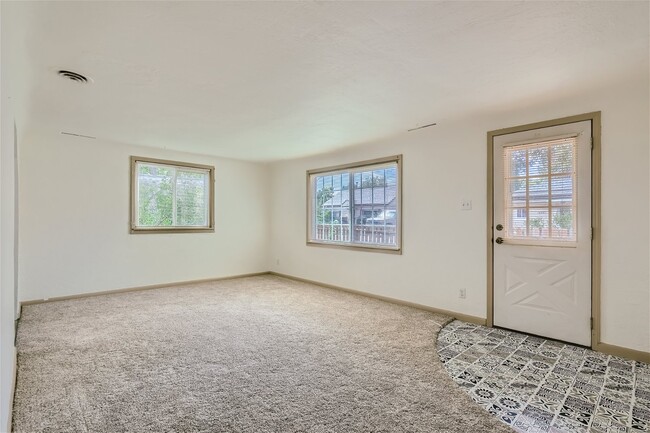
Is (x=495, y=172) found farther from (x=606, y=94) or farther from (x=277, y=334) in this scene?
(x=277, y=334)

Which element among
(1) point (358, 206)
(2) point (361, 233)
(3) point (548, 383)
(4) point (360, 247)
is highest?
(1) point (358, 206)

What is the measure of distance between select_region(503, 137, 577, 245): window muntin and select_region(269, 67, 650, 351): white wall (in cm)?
24

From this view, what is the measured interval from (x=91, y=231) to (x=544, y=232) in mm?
5694

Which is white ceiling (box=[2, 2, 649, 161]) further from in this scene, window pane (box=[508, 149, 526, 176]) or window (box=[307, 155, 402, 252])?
window (box=[307, 155, 402, 252])

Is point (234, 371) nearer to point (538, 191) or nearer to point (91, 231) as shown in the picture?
point (538, 191)

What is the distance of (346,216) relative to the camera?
17.9 ft

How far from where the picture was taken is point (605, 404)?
211cm

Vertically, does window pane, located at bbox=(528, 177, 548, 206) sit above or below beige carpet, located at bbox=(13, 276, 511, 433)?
above

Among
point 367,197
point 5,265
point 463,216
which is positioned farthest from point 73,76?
point 463,216

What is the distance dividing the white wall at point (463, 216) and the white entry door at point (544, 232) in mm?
147

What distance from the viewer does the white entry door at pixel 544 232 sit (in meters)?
3.07

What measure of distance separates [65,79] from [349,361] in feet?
10.4

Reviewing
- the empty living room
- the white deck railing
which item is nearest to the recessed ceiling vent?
the empty living room

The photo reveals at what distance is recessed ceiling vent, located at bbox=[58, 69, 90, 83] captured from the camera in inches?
99.6
